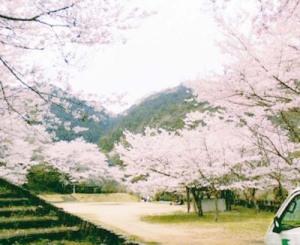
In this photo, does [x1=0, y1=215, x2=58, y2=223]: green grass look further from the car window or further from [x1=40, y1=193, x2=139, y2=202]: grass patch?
[x1=40, y1=193, x2=139, y2=202]: grass patch

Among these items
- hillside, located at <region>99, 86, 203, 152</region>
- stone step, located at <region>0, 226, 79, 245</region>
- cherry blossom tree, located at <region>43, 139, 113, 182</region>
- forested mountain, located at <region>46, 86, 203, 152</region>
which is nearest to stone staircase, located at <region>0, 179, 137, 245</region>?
stone step, located at <region>0, 226, 79, 245</region>

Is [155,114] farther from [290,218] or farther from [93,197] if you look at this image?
[290,218]

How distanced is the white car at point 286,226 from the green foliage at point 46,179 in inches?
1687

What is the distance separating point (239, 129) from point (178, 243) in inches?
149

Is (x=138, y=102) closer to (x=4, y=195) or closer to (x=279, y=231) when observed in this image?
(x=4, y=195)

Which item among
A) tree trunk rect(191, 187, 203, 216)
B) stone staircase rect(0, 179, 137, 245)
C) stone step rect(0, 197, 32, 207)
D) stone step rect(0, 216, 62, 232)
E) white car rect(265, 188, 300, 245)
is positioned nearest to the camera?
white car rect(265, 188, 300, 245)

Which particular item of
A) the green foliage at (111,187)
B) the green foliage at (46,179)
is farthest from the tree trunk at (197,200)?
the green foliage at (111,187)

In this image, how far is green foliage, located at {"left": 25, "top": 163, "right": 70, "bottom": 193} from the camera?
48.2 metres

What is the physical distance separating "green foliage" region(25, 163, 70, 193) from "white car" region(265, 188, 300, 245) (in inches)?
1687

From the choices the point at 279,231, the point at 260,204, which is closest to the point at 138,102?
the point at 260,204

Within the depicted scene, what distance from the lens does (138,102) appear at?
332ft

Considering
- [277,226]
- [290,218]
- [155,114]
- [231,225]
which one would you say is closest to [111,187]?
[155,114]

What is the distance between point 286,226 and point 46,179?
45.7 m

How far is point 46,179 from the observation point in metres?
49.9
